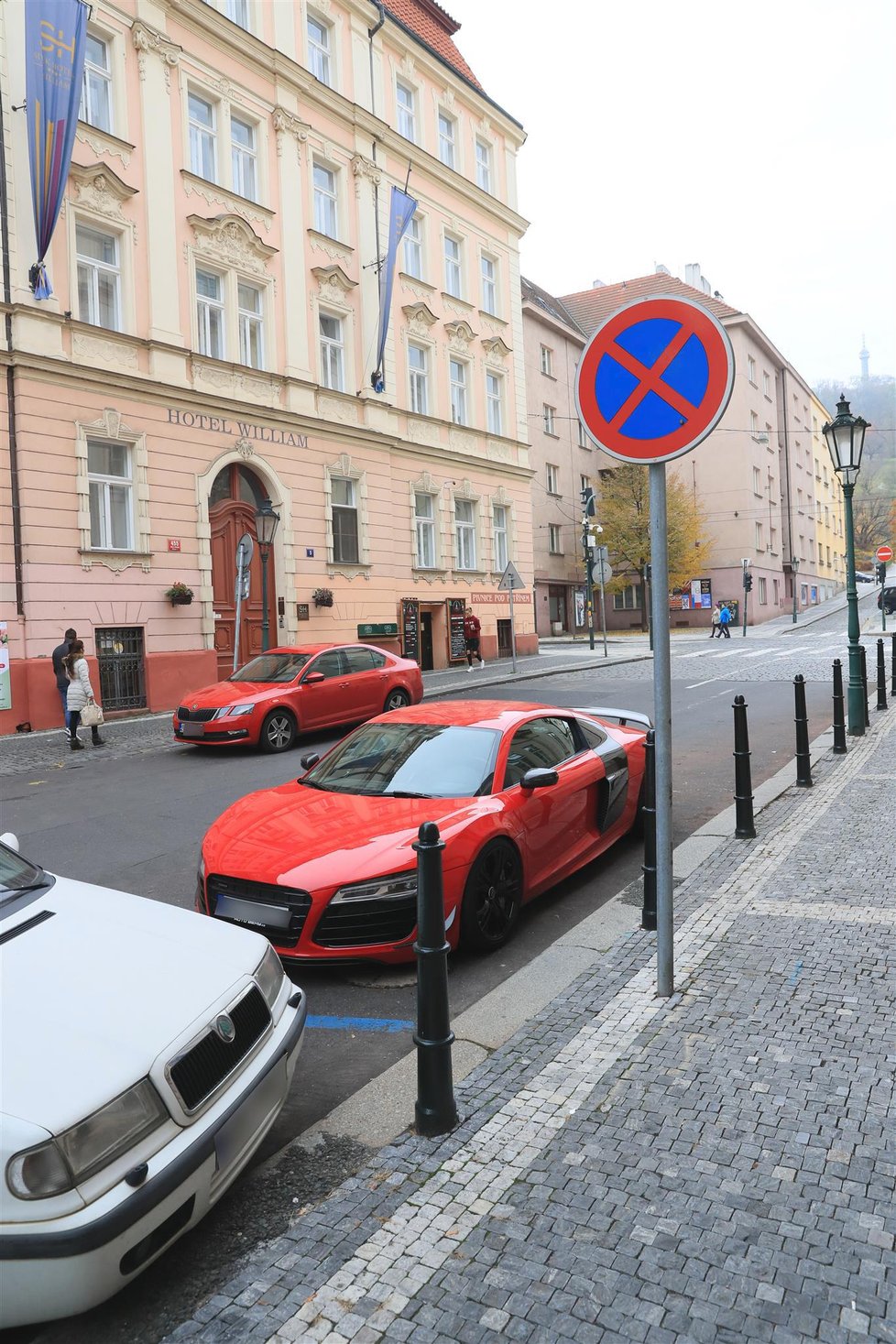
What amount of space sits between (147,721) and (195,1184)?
48.3 ft

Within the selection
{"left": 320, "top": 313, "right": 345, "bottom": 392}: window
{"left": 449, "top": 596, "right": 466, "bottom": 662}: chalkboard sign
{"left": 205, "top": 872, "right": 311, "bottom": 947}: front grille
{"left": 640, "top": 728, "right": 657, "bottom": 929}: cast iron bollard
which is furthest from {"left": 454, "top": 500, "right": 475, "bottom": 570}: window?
{"left": 205, "top": 872, "right": 311, "bottom": 947}: front grille

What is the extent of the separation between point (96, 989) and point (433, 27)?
3345 centimetres

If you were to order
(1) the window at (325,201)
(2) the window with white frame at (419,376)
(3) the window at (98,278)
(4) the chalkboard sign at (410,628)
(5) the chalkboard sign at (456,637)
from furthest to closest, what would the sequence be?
1. (5) the chalkboard sign at (456,637)
2. (2) the window with white frame at (419,376)
3. (4) the chalkboard sign at (410,628)
4. (1) the window at (325,201)
5. (3) the window at (98,278)

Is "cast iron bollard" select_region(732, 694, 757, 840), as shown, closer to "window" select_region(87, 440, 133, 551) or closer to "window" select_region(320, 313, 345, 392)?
"window" select_region(87, 440, 133, 551)

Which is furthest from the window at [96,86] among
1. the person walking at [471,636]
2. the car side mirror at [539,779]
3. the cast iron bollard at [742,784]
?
the car side mirror at [539,779]

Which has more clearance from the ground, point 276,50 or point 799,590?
point 276,50

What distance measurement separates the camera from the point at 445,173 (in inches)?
1085

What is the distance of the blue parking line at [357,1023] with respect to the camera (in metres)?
4.13

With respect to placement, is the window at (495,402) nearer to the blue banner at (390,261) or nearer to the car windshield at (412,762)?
the blue banner at (390,261)

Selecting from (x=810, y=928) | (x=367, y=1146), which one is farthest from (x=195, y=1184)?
(x=810, y=928)

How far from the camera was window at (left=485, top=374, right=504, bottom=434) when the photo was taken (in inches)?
1171

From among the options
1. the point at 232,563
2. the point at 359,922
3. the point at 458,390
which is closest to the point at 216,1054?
the point at 359,922

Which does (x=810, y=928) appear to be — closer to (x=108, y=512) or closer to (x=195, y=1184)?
(x=195, y=1184)

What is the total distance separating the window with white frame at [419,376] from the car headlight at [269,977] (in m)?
24.3
